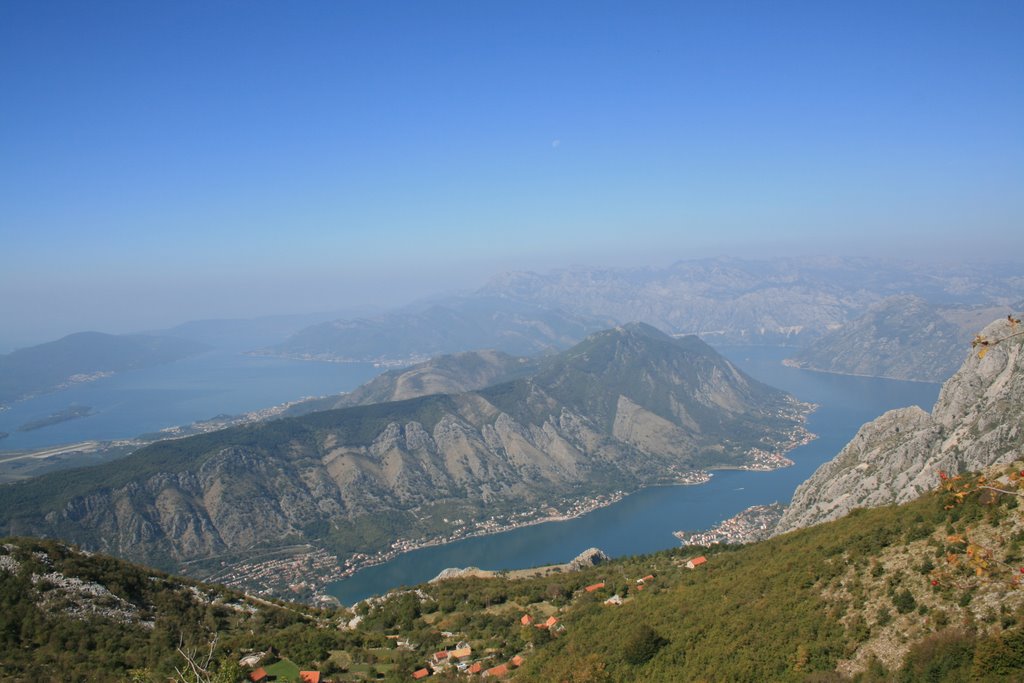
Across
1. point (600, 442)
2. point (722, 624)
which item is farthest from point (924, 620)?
point (600, 442)

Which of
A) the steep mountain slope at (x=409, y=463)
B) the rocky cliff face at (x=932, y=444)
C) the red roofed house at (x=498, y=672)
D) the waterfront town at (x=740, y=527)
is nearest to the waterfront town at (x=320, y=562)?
the steep mountain slope at (x=409, y=463)

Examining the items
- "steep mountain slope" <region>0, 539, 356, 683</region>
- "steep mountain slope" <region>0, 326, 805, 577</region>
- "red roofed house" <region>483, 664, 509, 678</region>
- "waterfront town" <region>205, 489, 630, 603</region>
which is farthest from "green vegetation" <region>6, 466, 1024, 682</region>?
"steep mountain slope" <region>0, 326, 805, 577</region>

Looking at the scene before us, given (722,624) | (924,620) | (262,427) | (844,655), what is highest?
(924,620)

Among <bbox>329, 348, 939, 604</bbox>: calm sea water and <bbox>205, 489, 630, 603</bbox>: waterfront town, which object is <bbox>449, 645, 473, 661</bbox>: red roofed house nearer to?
<bbox>329, 348, 939, 604</bbox>: calm sea water

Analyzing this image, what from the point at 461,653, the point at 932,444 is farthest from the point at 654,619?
the point at 932,444

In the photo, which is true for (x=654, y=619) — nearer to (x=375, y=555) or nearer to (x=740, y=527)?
(x=740, y=527)

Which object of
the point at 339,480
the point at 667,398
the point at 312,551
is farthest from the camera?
the point at 667,398

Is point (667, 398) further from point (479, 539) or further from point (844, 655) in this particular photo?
point (844, 655)
